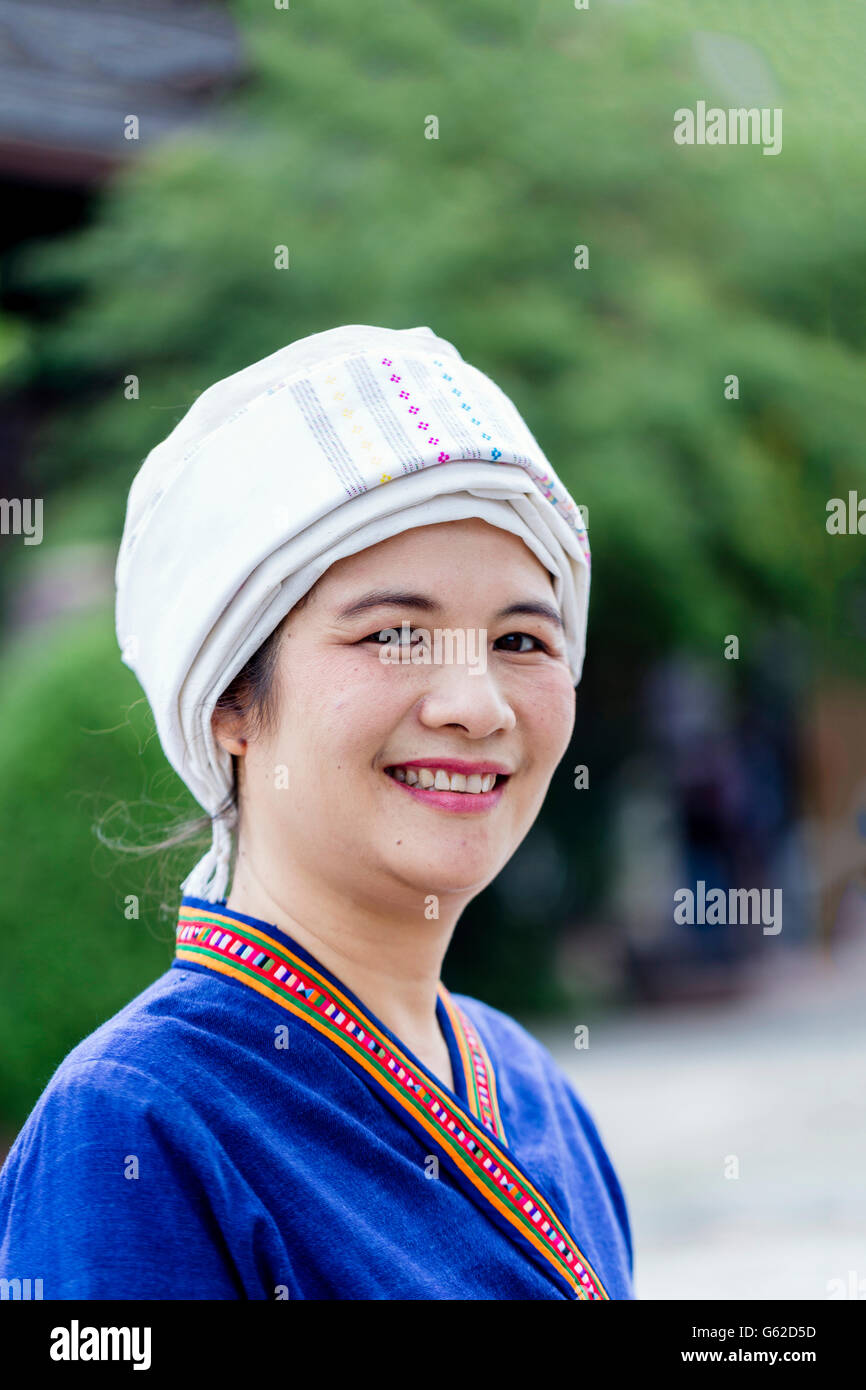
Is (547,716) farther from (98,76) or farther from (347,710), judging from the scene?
(98,76)

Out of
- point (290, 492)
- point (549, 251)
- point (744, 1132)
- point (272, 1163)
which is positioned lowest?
point (744, 1132)

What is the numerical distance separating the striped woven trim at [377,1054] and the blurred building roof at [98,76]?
693 centimetres

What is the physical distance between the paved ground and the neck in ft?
10.7

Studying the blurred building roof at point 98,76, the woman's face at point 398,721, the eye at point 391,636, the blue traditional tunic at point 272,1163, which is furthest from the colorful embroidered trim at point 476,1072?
the blurred building roof at point 98,76

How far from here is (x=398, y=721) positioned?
5.07ft

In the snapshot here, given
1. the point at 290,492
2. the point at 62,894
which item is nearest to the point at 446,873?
the point at 290,492

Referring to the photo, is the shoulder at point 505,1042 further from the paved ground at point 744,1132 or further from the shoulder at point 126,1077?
the paved ground at point 744,1132

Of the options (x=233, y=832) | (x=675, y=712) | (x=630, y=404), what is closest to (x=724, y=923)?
(x=675, y=712)

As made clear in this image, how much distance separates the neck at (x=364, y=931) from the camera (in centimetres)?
163

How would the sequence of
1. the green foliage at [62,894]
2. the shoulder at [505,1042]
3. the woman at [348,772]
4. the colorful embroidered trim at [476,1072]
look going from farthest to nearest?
1. the green foliage at [62,894]
2. the shoulder at [505,1042]
3. the colorful embroidered trim at [476,1072]
4. the woman at [348,772]

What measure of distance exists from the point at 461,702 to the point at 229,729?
0.33m

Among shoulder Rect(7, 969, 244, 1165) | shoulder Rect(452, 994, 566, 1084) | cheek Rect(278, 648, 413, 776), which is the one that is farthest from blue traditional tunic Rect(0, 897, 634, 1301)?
cheek Rect(278, 648, 413, 776)

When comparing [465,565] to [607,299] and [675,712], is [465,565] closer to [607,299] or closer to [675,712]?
[607,299]
